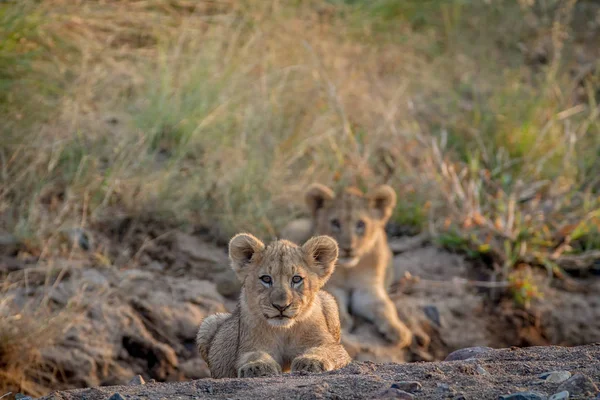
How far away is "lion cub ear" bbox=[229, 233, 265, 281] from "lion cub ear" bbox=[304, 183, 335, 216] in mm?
2911

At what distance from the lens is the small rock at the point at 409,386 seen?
4.30 m

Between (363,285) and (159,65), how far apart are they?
2.96 meters

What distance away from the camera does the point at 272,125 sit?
992 cm

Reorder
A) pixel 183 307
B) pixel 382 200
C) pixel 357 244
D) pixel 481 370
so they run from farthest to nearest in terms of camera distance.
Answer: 1. pixel 382 200
2. pixel 357 244
3. pixel 183 307
4. pixel 481 370

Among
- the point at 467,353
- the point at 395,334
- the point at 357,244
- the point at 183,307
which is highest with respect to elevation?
the point at 467,353

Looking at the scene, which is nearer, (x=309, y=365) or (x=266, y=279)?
(x=309, y=365)

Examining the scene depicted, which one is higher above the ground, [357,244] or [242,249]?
[242,249]

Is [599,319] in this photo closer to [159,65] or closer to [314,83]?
[314,83]

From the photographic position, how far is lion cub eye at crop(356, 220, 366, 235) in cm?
848

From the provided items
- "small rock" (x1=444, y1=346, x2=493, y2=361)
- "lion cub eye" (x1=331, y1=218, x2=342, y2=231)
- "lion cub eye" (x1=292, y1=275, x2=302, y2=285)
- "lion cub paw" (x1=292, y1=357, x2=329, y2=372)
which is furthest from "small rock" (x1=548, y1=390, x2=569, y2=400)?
"lion cub eye" (x1=331, y1=218, x2=342, y2=231)

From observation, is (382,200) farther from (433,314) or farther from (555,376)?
(555,376)

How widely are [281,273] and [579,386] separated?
1.80 m

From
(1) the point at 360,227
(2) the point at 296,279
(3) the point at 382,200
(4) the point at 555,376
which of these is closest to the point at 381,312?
(1) the point at 360,227

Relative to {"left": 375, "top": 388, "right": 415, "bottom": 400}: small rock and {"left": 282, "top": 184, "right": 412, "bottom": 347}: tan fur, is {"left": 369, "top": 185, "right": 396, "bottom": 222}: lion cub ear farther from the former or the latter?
{"left": 375, "top": 388, "right": 415, "bottom": 400}: small rock
